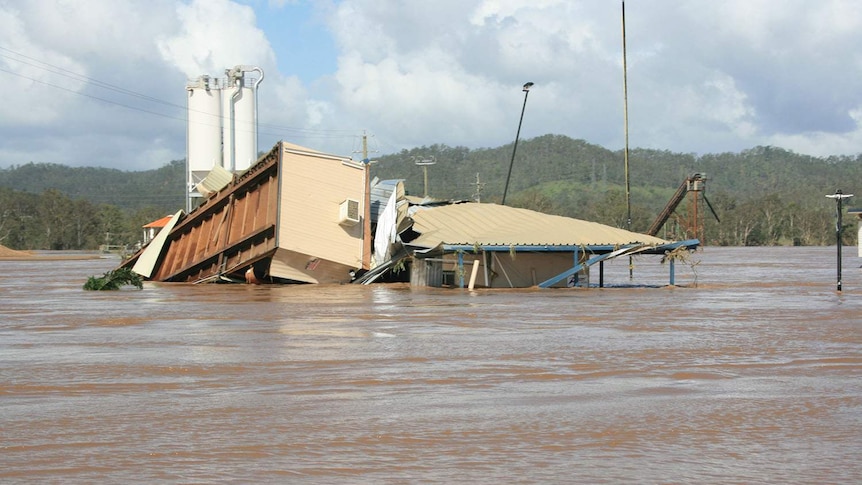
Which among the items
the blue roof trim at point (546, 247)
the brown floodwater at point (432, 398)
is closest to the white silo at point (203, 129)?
the blue roof trim at point (546, 247)

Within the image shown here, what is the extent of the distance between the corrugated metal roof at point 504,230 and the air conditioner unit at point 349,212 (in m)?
2.09

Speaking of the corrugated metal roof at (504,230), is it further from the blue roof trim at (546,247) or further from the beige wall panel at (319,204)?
the beige wall panel at (319,204)

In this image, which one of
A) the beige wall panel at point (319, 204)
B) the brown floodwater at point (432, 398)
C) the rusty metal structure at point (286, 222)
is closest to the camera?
the brown floodwater at point (432, 398)

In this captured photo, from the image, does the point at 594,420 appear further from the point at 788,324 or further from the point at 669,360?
the point at 788,324

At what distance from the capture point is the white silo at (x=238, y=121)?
62.5 meters

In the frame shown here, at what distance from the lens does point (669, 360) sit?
50.2 feet

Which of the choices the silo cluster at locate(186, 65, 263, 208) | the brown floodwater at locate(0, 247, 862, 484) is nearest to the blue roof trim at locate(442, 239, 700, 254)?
the brown floodwater at locate(0, 247, 862, 484)

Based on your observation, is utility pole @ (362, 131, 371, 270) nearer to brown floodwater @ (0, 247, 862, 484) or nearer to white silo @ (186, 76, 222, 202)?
brown floodwater @ (0, 247, 862, 484)

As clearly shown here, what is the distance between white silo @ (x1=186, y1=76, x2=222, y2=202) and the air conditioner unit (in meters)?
27.6

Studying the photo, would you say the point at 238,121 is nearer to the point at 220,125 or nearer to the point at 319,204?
the point at 220,125

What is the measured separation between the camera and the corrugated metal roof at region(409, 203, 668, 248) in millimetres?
33688

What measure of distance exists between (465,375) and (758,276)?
3481 centimetres

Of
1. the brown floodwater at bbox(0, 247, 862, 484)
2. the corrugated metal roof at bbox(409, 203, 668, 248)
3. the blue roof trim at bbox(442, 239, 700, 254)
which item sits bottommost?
the brown floodwater at bbox(0, 247, 862, 484)

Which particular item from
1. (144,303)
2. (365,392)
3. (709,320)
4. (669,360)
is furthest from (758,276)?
(365,392)
